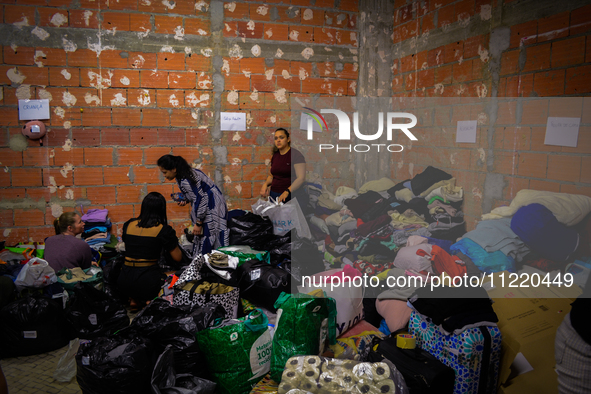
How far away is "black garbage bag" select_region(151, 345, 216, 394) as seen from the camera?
2121 mm

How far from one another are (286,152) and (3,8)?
328cm

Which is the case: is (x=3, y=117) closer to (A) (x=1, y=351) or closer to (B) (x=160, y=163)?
(B) (x=160, y=163)

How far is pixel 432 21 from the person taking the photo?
4.45 metres

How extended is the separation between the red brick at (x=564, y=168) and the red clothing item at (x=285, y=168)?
231cm

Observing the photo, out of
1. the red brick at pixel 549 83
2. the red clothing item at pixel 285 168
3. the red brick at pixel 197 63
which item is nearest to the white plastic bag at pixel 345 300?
the red clothing item at pixel 285 168

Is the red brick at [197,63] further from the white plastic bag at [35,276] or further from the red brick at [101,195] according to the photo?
the white plastic bag at [35,276]

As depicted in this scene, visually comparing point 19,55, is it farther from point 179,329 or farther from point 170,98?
point 179,329

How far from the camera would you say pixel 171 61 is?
4.55 metres

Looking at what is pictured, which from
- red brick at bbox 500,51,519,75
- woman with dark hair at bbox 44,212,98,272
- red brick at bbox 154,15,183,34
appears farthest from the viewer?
red brick at bbox 154,15,183,34

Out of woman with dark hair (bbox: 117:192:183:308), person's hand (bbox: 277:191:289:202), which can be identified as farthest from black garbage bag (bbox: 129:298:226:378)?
person's hand (bbox: 277:191:289:202)

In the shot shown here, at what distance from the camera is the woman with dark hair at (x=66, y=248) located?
327cm

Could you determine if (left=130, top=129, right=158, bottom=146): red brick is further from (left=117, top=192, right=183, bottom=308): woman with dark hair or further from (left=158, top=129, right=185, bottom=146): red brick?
(left=117, top=192, right=183, bottom=308): woman with dark hair

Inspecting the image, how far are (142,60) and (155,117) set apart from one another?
2.11 ft

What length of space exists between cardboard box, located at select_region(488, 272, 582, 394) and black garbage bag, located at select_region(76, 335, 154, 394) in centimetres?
196
